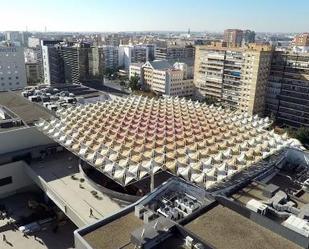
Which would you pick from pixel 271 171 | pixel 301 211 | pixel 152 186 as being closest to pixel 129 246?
pixel 152 186

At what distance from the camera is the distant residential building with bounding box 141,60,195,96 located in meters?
126

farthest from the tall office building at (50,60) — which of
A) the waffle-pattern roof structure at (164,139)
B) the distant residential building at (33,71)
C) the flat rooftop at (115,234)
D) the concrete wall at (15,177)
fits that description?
the flat rooftop at (115,234)

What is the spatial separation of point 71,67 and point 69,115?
89.9 metres

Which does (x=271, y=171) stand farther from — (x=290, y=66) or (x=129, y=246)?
(x=290, y=66)

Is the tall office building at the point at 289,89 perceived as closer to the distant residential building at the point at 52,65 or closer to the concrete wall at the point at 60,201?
the concrete wall at the point at 60,201

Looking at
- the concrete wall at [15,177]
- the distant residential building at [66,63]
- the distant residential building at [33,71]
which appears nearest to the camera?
the concrete wall at [15,177]

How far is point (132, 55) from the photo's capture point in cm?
18975

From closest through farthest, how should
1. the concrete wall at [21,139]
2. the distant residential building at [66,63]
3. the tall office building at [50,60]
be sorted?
the concrete wall at [21,139] → the distant residential building at [66,63] → the tall office building at [50,60]

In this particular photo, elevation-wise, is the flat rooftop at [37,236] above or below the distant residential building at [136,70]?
below

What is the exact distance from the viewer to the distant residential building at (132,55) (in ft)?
622

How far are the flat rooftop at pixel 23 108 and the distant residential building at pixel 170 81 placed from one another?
62.8 meters

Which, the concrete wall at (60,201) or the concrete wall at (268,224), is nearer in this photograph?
the concrete wall at (268,224)

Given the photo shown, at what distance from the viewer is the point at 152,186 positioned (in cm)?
3872

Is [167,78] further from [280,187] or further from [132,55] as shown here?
[280,187]
